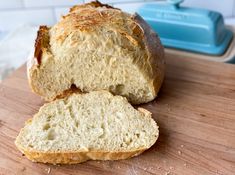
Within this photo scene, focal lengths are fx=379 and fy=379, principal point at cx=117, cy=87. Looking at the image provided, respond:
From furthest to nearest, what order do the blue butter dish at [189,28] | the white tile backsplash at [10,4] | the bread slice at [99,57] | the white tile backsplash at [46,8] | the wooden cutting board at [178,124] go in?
1. the white tile backsplash at [10,4]
2. the white tile backsplash at [46,8]
3. the blue butter dish at [189,28]
4. the bread slice at [99,57]
5. the wooden cutting board at [178,124]

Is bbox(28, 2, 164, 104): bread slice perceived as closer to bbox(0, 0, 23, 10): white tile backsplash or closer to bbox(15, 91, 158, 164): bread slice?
bbox(15, 91, 158, 164): bread slice

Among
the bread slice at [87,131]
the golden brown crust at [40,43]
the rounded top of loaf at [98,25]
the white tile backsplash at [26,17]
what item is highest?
the rounded top of loaf at [98,25]

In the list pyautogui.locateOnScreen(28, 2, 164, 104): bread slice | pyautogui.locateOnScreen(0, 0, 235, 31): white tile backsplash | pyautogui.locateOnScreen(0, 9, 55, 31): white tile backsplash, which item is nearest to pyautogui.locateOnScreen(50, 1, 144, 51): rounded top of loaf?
pyautogui.locateOnScreen(28, 2, 164, 104): bread slice

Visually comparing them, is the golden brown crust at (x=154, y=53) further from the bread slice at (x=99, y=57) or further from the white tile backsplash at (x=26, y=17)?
the white tile backsplash at (x=26, y=17)

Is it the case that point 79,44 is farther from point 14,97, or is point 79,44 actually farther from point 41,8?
point 41,8

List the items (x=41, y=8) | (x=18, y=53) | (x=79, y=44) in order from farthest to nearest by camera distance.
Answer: (x=41, y=8)
(x=18, y=53)
(x=79, y=44)

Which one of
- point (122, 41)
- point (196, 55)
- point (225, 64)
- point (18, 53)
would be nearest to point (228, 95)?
point (225, 64)

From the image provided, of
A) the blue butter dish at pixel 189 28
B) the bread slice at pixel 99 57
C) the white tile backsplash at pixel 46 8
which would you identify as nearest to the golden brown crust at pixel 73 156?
the bread slice at pixel 99 57

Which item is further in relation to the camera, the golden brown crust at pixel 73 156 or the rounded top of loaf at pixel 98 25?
the rounded top of loaf at pixel 98 25
